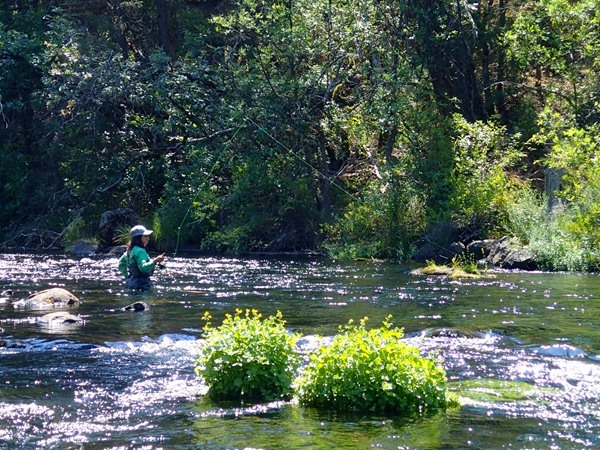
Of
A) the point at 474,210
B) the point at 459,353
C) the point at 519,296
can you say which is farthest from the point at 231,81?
the point at 459,353

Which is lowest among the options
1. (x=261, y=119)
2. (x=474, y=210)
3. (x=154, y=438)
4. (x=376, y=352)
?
(x=154, y=438)

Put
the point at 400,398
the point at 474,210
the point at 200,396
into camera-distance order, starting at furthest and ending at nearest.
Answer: the point at 474,210 < the point at 200,396 < the point at 400,398

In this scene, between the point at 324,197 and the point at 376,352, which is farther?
the point at 324,197

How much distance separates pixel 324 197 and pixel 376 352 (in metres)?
21.0

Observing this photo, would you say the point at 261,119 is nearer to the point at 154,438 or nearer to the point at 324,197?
the point at 324,197

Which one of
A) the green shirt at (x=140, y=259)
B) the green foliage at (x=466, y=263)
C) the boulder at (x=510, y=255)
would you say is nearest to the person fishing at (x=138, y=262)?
the green shirt at (x=140, y=259)

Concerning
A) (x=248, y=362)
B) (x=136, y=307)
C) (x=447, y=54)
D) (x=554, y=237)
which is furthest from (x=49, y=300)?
(x=447, y=54)

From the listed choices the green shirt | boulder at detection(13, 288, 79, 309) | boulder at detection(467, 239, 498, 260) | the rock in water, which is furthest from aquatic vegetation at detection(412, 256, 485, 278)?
the rock in water

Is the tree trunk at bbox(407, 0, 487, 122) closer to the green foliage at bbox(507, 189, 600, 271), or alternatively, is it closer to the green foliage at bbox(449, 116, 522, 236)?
the green foliage at bbox(449, 116, 522, 236)

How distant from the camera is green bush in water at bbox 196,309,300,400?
28.8 feet

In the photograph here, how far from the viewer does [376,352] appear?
8258mm

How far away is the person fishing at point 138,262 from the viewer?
17391 millimetres

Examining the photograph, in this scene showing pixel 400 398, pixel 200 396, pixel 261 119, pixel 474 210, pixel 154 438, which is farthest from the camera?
pixel 261 119

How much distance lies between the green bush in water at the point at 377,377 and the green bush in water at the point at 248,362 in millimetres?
511
